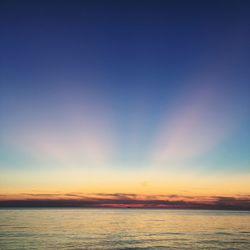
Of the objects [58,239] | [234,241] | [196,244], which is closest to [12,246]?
[58,239]

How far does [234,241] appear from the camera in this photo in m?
56.2

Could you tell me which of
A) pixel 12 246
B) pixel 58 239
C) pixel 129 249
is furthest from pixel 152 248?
pixel 12 246

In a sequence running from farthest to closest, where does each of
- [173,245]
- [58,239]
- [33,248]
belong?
[58,239]
[173,245]
[33,248]

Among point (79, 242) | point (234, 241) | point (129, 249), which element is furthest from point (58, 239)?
point (234, 241)

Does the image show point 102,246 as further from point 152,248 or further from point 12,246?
point 12,246

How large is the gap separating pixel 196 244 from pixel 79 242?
20400 millimetres

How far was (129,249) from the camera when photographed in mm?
45938

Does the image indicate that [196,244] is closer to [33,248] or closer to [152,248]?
[152,248]

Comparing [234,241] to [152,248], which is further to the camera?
[234,241]

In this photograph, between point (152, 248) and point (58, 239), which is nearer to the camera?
point (152, 248)

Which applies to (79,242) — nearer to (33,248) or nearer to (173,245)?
(33,248)

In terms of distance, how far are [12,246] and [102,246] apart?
1403 centimetres

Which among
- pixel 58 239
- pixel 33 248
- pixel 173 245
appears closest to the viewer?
pixel 33 248

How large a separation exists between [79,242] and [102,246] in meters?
5.78
